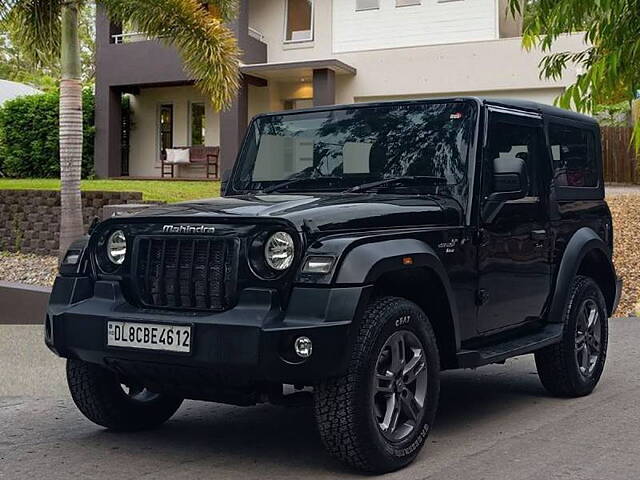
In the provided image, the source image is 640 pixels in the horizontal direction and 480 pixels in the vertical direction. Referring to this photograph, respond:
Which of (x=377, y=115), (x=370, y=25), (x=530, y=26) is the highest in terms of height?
(x=370, y=25)

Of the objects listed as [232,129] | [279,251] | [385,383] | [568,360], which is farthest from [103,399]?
[232,129]

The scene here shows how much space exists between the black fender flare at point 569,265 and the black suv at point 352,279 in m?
0.01

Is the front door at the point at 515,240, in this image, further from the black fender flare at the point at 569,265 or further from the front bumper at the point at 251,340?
the front bumper at the point at 251,340

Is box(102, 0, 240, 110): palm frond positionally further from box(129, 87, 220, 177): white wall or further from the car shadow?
box(129, 87, 220, 177): white wall

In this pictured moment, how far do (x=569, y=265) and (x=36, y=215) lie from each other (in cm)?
1068

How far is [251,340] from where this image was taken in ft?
13.6

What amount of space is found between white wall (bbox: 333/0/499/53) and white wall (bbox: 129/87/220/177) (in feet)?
15.0

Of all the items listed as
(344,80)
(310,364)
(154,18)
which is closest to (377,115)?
(310,364)

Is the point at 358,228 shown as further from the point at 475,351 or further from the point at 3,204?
the point at 3,204

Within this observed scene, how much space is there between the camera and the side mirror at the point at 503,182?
5375mm

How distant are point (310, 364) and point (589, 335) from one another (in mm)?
3091

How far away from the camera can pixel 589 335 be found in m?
6.49

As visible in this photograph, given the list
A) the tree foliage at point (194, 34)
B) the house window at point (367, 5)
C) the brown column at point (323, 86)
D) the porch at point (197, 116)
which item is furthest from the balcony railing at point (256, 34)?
the tree foliage at point (194, 34)

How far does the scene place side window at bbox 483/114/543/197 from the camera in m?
5.54
